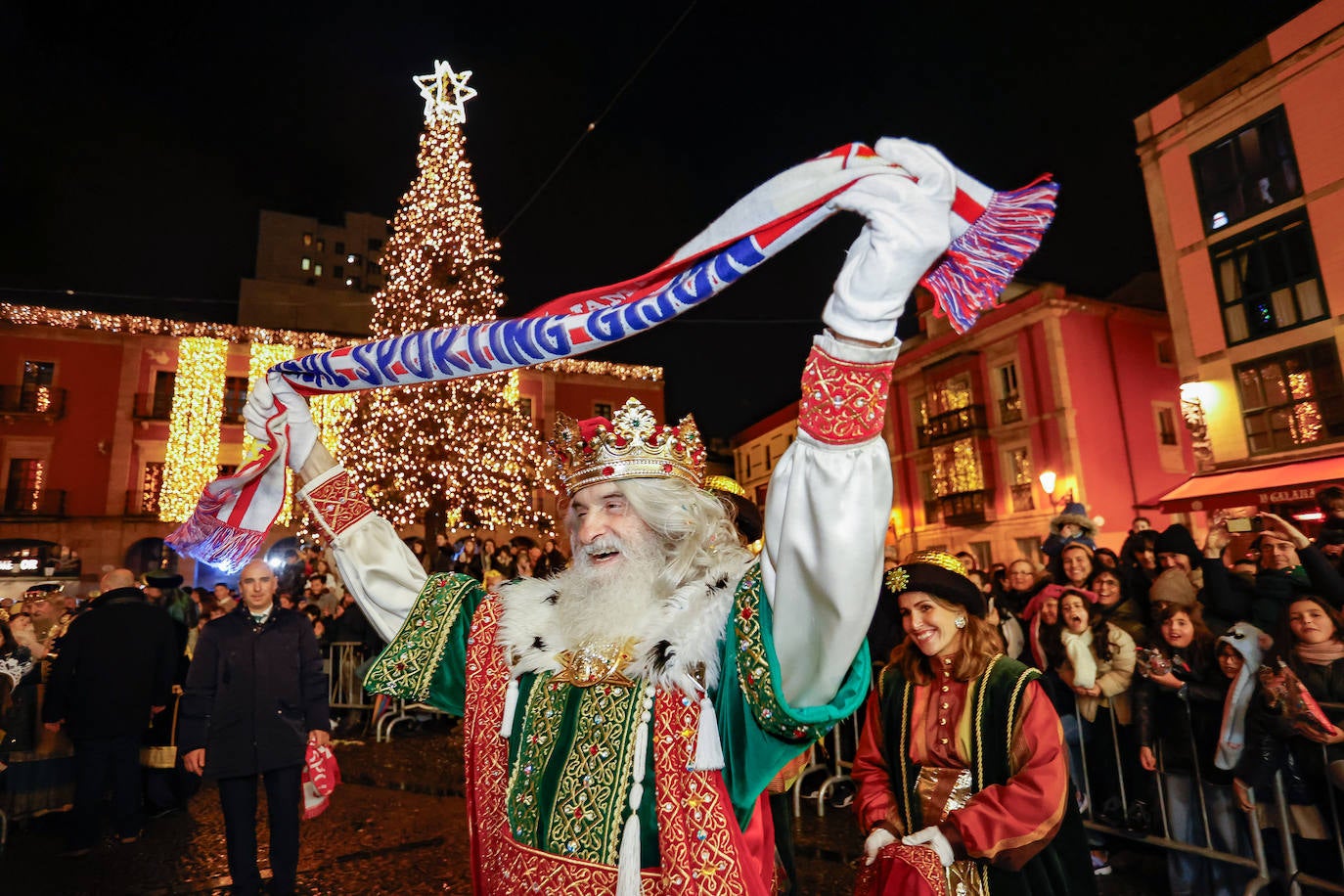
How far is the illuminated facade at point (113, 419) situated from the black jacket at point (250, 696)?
21772 millimetres

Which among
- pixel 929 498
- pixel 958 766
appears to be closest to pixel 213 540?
pixel 958 766

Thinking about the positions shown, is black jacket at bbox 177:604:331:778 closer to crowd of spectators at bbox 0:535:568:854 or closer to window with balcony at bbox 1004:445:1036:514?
crowd of spectators at bbox 0:535:568:854

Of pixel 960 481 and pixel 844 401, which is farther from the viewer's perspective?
pixel 960 481

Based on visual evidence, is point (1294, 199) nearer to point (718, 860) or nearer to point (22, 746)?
point (718, 860)

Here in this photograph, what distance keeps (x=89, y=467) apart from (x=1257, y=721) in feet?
99.5

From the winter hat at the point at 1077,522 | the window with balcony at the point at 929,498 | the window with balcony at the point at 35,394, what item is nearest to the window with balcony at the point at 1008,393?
the window with balcony at the point at 929,498

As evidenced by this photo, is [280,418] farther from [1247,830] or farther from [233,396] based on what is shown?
[233,396]

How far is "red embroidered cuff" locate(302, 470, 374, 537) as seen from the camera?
2.51 meters

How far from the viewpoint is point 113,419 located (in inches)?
1014

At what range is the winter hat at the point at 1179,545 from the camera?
628 centimetres

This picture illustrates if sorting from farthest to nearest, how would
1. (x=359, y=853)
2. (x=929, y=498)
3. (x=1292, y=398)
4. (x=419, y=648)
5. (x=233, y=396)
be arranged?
(x=929, y=498), (x=233, y=396), (x=1292, y=398), (x=359, y=853), (x=419, y=648)

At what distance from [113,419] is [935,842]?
29971mm

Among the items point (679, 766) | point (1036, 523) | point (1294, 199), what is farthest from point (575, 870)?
point (1036, 523)

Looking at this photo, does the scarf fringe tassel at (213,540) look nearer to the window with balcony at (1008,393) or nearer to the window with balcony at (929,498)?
the window with balcony at (1008,393)
